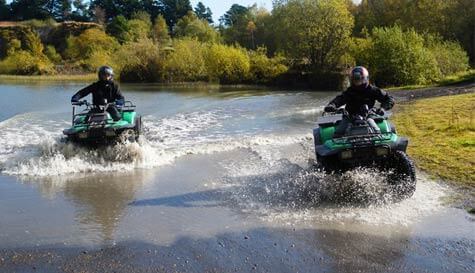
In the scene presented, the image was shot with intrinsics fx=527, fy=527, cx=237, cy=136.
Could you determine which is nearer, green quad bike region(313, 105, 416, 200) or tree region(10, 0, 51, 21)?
green quad bike region(313, 105, 416, 200)

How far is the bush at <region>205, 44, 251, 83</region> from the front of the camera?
152ft

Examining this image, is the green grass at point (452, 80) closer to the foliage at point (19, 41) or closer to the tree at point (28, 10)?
the foliage at point (19, 41)

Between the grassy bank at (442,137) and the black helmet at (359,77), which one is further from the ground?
the black helmet at (359,77)

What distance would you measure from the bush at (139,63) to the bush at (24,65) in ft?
84.8

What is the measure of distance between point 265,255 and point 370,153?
7.82ft

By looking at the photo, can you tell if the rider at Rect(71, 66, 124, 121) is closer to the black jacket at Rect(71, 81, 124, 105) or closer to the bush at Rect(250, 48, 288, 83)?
the black jacket at Rect(71, 81, 124, 105)

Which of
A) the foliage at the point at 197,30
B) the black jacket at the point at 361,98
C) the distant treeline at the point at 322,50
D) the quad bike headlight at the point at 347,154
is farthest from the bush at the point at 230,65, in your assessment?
the quad bike headlight at the point at 347,154

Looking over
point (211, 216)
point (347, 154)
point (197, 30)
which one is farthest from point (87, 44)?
point (347, 154)

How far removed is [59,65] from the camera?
255 feet

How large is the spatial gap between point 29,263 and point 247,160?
6.07 metres

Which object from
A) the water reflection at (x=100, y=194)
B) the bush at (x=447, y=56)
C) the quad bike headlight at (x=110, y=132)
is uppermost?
the bush at (x=447, y=56)

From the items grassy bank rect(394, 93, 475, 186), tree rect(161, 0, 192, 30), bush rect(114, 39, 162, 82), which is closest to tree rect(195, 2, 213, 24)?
tree rect(161, 0, 192, 30)

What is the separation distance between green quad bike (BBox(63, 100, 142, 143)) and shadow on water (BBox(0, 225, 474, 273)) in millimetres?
4633

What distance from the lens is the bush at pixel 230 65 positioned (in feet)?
152
